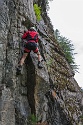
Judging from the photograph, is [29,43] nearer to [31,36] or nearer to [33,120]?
[31,36]

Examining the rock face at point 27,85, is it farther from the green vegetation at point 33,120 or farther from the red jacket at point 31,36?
the red jacket at point 31,36

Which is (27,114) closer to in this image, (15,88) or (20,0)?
(15,88)

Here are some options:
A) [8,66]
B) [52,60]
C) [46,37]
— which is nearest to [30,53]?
[8,66]

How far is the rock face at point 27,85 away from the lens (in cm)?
1340

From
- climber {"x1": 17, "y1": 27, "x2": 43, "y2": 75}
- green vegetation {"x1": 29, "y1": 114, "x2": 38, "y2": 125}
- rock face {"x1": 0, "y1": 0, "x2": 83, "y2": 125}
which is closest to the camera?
rock face {"x1": 0, "y1": 0, "x2": 83, "y2": 125}

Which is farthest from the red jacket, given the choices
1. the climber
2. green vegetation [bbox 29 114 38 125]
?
A: green vegetation [bbox 29 114 38 125]

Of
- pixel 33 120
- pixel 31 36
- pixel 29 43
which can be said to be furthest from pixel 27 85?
pixel 31 36

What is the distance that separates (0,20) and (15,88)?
337 cm

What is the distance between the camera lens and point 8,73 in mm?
13695

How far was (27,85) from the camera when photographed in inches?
569

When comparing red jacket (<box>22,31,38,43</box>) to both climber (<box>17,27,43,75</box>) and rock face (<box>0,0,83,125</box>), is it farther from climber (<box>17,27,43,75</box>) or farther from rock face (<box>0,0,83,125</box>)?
rock face (<box>0,0,83,125</box>)

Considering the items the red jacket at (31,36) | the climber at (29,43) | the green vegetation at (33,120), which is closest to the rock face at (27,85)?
the green vegetation at (33,120)

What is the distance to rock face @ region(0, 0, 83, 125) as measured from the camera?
13.4m

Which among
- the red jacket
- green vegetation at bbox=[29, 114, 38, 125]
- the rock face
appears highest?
the red jacket
